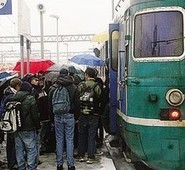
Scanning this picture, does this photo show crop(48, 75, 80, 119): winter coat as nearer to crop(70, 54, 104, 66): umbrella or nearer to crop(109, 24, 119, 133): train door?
crop(109, 24, 119, 133): train door

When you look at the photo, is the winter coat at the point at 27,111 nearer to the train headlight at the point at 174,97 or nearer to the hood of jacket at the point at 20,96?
the hood of jacket at the point at 20,96

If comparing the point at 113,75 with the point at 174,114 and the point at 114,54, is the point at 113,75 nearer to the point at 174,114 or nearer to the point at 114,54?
the point at 114,54

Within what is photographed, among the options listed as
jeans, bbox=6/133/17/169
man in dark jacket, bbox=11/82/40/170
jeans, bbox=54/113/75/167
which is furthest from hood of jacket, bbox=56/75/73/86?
jeans, bbox=6/133/17/169

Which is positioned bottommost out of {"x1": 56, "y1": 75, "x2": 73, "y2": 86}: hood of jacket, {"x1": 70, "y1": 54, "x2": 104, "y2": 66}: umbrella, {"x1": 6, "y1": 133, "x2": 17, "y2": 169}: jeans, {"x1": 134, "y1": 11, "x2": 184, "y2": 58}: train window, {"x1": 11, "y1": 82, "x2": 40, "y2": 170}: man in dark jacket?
{"x1": 6, "y1": 133, "x2": 17, "y2": 169}: jeans

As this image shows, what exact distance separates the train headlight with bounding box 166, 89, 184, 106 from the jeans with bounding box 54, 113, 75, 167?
202cm

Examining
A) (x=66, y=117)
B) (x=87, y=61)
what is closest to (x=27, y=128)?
(x=66, y=117)

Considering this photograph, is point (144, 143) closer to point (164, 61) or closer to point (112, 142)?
point (164, 61)

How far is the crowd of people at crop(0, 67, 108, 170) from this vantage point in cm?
641

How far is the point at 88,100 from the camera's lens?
314 inches

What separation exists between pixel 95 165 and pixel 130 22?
2.99 metres

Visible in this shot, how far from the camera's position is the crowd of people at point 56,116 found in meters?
6.41

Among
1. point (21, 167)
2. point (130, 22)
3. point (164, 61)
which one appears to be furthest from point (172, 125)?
point (21, 167)

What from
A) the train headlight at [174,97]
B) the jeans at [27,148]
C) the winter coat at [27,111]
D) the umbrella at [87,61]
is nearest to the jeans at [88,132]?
the jeans at [27,148]

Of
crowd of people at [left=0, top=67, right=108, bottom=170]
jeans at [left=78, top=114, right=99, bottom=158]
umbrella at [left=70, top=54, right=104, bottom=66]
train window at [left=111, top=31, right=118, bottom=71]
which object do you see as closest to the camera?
crowd of people at [left=0, top=67, right=108, bottom=170]
